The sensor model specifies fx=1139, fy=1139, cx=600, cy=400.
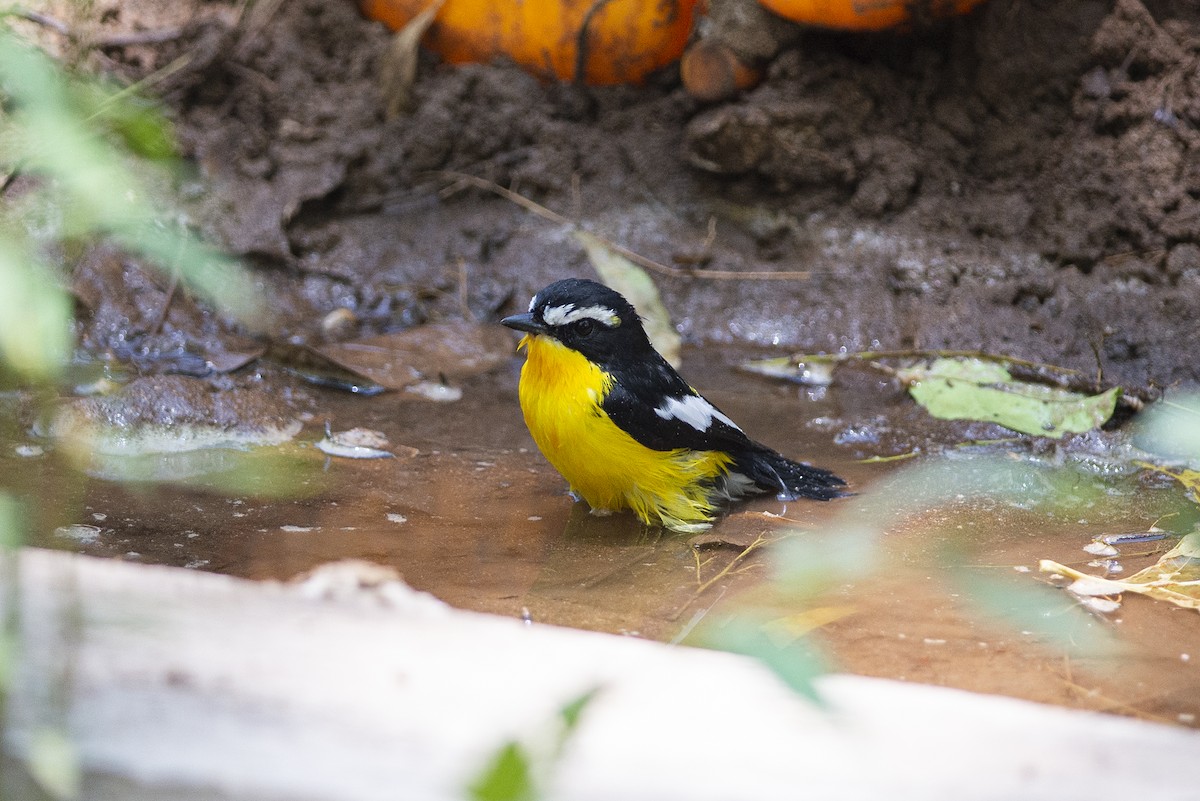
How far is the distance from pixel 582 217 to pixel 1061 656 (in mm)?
4665

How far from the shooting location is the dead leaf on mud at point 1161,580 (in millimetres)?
3525

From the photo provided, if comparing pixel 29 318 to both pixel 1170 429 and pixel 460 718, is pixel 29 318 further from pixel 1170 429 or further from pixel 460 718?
pixel 1170 429

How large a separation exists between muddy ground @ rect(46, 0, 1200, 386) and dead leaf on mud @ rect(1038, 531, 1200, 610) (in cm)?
220

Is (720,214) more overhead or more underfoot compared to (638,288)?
more overhead

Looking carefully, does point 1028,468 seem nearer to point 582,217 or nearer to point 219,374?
point 582,217

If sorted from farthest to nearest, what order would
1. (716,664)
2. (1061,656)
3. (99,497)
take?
(99,497) < (1061,656) < (716,664)

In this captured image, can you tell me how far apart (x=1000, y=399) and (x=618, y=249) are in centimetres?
249

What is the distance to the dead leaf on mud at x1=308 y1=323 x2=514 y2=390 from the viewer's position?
19.1 ft

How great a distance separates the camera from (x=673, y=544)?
4.34 m

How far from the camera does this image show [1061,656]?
10.1 ft

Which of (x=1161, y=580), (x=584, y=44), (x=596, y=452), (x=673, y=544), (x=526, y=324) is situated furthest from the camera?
(x=584, y=44)

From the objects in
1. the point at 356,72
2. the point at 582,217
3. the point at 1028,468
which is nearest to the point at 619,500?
the point at 1028,468

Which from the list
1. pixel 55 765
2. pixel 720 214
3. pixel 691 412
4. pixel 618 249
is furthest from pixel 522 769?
pixel 720 214

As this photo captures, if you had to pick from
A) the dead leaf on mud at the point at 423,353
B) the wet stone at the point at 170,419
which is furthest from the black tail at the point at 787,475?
the wet stone at the point at 170,419
